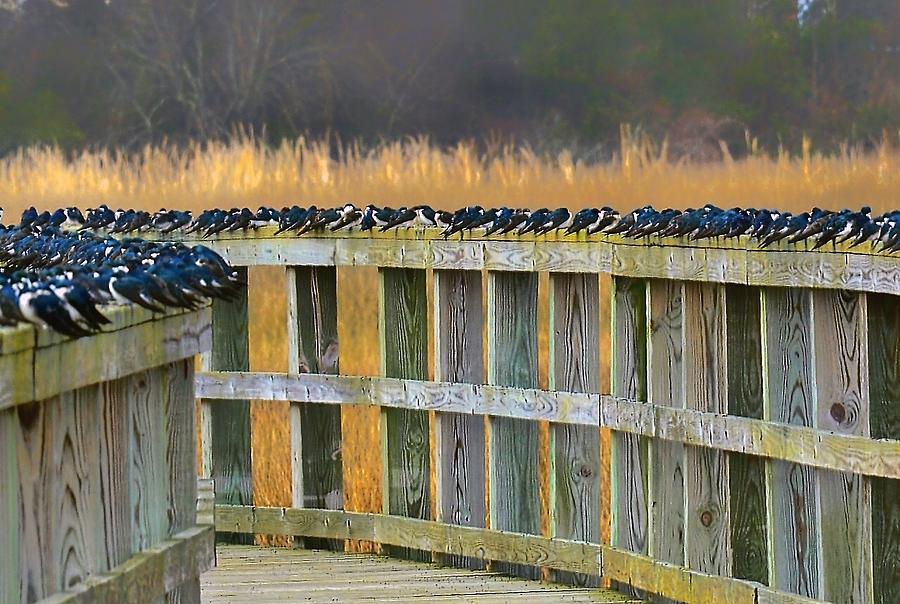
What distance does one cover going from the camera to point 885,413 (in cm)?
588

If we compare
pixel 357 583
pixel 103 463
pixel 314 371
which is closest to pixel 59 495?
pixel 103 463

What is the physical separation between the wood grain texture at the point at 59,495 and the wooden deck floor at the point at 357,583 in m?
3.21

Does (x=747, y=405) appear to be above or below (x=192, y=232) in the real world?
below

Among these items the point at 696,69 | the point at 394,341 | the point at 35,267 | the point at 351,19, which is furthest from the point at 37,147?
the point at 35,267

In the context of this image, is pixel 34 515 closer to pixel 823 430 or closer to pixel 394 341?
pixel 823 430

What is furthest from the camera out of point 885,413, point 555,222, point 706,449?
point 555,222

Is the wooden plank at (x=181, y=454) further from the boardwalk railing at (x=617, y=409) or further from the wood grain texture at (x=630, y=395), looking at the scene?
the wood grain texture at (x=630, y=395)

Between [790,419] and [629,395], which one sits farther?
[629,395]

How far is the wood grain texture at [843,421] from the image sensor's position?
5906mm

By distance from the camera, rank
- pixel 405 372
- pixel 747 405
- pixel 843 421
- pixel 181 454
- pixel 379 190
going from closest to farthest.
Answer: pixel 181 454
pixel 843 421
pixel 747 405
pixel 405 372
pixel 379 190

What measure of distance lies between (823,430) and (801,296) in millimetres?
489

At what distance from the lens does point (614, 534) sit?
722 centimetres

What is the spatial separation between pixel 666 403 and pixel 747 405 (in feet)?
1.57

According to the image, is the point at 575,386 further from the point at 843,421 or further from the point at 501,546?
the point at 843,421
